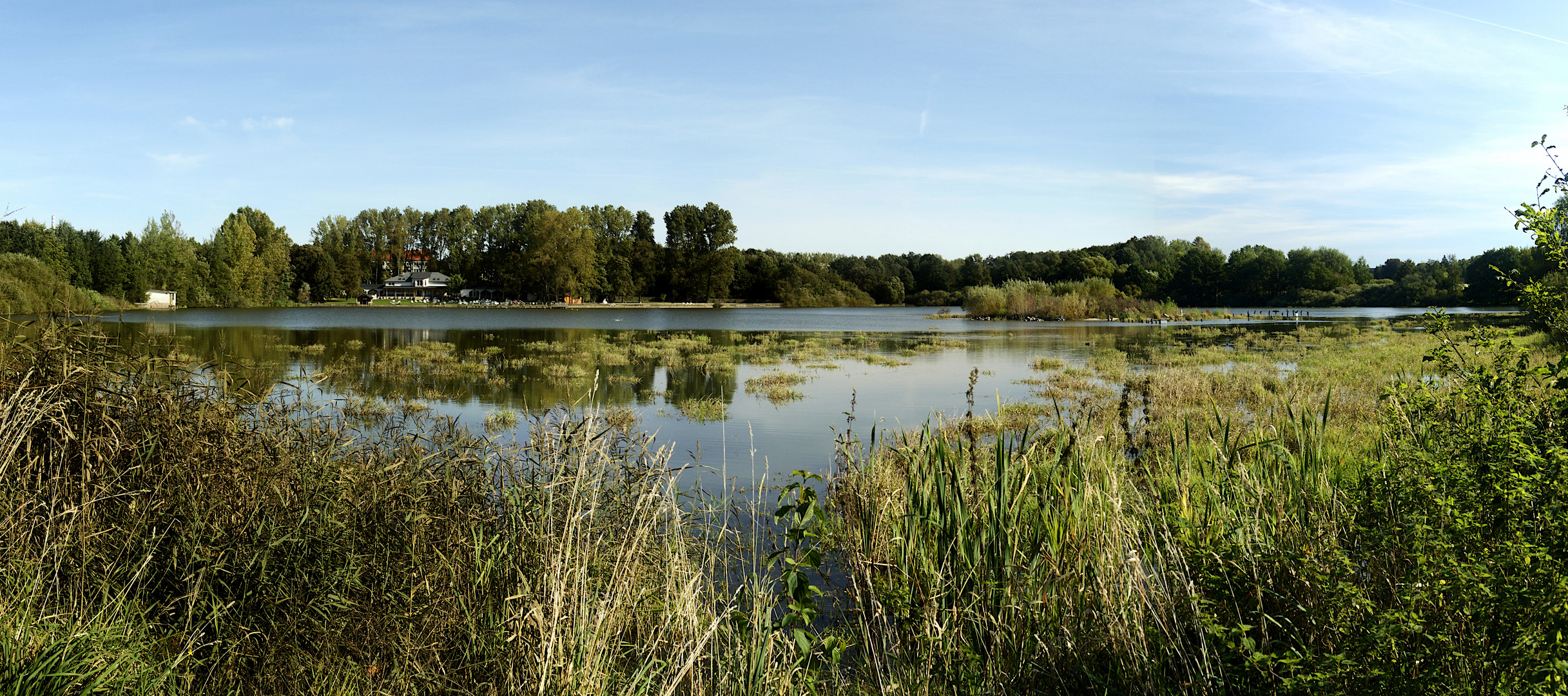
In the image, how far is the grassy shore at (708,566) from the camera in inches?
100

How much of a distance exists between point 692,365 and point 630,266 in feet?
261

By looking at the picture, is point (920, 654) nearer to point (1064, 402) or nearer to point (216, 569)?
point (216, 569)

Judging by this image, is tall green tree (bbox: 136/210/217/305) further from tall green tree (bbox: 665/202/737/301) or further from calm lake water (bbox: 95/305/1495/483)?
tall green tree (bbox: 665/202/737/301)

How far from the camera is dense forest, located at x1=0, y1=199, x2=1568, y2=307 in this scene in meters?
70.4

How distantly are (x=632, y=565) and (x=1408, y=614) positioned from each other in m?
3.22

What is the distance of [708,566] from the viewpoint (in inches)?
220

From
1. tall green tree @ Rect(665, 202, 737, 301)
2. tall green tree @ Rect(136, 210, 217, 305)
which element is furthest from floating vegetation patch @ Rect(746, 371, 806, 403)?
tall green tree @ Rect(665, 202, 737, 301)

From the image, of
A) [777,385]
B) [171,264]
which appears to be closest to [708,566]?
[777,385]

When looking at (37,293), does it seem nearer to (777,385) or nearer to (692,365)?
(777,385)

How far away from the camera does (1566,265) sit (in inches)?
101

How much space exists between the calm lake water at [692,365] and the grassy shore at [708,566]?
1575 millimetres

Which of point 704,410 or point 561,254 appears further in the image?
point 561,254

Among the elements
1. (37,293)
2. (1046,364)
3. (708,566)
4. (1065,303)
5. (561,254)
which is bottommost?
(708,566)

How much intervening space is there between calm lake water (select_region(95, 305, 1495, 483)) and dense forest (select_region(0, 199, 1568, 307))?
104 ft
